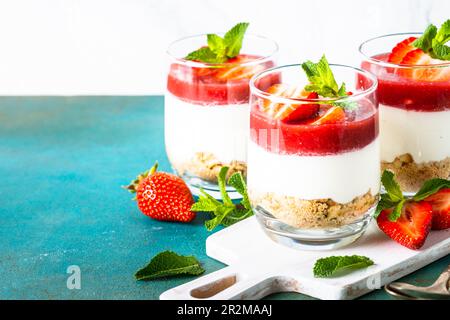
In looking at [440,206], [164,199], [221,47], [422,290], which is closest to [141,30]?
[221,47]

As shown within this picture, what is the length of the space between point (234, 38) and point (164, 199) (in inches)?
14.2

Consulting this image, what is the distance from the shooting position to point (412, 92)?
158 centimetres

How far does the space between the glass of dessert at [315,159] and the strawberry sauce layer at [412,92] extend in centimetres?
9

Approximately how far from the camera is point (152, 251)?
1.58 metres

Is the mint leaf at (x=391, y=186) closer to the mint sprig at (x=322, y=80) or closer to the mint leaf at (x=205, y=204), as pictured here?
the mint sprig at (x=322, y=80)

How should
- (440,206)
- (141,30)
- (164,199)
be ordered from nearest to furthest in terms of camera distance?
(440,206), (164,199), (141,30)

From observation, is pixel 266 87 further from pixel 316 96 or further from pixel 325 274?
pixel 325 274

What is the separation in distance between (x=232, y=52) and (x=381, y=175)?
402 millimetres

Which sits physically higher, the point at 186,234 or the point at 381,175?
the point at 381,175

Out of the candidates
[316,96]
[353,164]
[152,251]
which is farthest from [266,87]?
[152,251]

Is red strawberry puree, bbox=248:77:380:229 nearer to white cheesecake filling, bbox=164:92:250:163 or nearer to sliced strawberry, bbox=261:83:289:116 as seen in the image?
sliced strawberry, bbox=261:83:289:116

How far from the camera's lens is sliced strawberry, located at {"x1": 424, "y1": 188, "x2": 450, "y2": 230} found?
1.56 m

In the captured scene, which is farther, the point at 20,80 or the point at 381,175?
the point at 20,80

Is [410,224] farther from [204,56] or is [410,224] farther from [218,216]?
[204,56]
